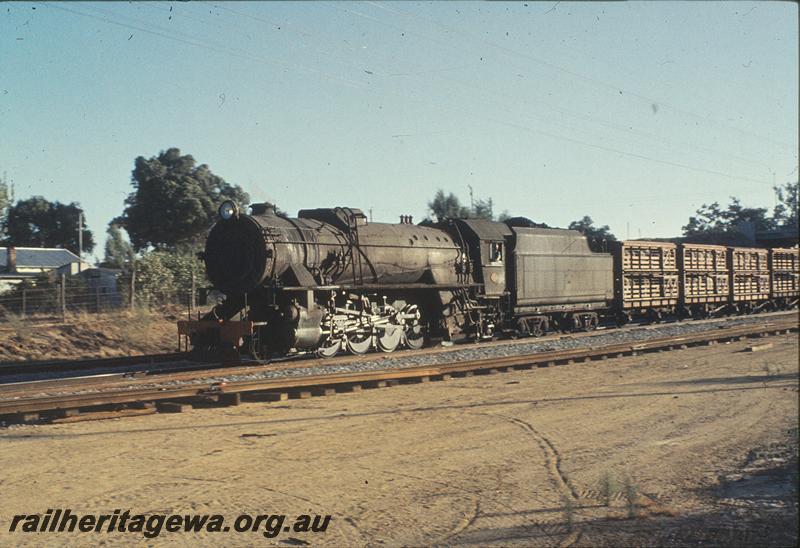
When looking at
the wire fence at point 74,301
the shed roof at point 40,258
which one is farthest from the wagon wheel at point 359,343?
the shed roof at point 40,258

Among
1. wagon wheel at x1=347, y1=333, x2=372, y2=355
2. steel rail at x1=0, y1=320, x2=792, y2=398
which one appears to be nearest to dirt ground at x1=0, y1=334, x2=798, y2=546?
steel rail at x1=0, y1=320, x2=792, y2=398

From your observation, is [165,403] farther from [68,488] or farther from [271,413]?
[68,488]

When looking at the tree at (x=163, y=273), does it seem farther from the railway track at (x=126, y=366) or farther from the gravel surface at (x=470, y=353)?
the gravel surface at (x=470, y=353)

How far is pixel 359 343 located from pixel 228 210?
4.80 meters

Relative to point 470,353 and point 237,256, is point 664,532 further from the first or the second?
point 470,353

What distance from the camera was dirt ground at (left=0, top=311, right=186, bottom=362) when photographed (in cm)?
2177

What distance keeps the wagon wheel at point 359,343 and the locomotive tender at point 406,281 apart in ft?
0.13

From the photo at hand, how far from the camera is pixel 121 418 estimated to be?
35.1 ft

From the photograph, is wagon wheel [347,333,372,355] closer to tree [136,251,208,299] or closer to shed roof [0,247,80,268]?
tree [136,251,208,299]

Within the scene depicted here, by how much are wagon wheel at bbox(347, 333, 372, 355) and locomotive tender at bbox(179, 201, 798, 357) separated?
0.13ft

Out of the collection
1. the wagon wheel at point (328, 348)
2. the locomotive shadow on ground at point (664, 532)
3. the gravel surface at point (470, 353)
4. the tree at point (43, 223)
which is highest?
the tree at point (43, 223)

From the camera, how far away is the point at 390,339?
19828 mm

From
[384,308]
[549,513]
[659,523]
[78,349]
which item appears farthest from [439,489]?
[78,349]

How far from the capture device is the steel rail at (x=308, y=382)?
431 inches
